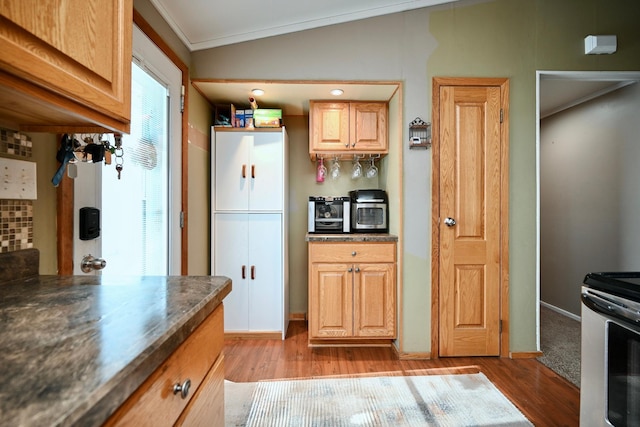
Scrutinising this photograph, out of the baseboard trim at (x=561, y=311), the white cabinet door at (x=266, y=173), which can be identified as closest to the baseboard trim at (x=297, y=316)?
the white cabinet door at (x=266, y=173)

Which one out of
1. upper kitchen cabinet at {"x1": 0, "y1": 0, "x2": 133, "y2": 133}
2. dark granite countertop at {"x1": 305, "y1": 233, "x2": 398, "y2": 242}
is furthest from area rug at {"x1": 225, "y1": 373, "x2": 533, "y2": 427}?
upper kitchen cabinet at {"x1": 0, "y1": 0, "x2": 133, "y2": 133}

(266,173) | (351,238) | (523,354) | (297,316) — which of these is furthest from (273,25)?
(523,354)

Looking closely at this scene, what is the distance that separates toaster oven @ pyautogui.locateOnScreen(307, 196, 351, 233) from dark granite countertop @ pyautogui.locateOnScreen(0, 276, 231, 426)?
1.81 m

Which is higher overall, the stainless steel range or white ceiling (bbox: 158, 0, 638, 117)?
white ceiling (bbox: 158, 0, 638, 117)

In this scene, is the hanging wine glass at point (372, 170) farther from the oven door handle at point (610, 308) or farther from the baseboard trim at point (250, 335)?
the oven door handle at point (610, 308)

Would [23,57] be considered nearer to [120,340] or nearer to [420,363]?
[120,340]

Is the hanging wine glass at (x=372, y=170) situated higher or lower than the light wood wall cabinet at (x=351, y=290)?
higher

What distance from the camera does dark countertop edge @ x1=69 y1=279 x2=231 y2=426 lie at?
0.38 meters

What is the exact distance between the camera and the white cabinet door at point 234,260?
8.66 feet

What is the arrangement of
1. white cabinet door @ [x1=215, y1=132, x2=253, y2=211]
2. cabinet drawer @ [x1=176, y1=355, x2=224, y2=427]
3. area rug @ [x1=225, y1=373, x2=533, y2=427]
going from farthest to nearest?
white cabinet door @ [x1=215, y1=132, x2=253, y2=211] → area rug @ [x1=225, y1=373, x2=533, y2=427] → cabinet drawer @ [x1=176, y1=355, x2=224, y2=427]

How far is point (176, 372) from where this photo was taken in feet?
2.16

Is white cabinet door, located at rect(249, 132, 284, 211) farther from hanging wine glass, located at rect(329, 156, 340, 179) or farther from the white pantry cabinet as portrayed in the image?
hanging wine glass, located at rect(329, 156, 340, 179)

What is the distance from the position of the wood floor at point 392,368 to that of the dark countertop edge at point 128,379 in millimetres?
1654

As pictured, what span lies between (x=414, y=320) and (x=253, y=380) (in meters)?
1.26
